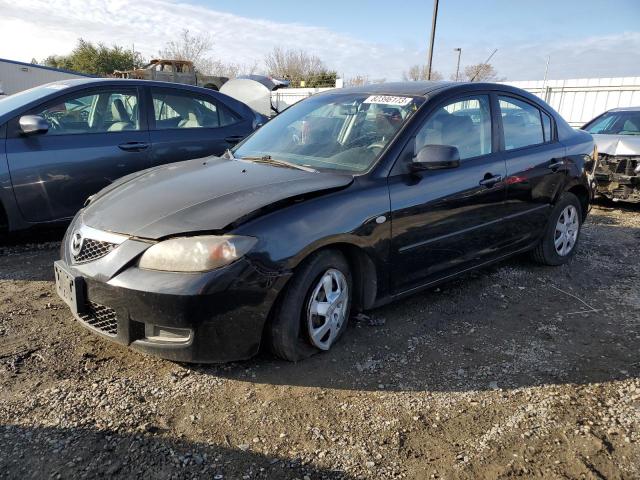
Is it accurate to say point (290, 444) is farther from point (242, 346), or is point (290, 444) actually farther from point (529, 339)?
point (529, 339)

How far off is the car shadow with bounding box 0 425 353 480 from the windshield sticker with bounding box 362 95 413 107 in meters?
2.46

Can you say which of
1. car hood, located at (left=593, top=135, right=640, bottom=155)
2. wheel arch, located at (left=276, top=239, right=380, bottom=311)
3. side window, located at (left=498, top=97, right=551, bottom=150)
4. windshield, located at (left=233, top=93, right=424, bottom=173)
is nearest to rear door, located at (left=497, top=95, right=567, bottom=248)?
side window, located at (left=498, top=97, right=551, bottom=150)

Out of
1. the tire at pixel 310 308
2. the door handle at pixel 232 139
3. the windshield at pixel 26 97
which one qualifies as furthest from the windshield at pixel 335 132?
the windshield at pixel 26 97

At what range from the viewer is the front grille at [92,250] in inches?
106

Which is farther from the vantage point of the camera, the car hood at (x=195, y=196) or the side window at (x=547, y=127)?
the side window at (x=547, y=127)

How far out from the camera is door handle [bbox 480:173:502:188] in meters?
3.75

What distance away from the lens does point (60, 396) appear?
8.38 feet

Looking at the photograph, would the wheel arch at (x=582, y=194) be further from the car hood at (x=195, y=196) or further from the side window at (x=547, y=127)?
the car hood at (x=195, y=196)

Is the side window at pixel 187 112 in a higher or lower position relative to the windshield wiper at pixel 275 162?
higher

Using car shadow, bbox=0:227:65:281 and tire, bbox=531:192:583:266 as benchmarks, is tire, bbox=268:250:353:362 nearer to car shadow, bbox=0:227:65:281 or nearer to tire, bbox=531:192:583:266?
car shadow, bbox=0:227:65:281

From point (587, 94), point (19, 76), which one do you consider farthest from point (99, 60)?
point (587, 94)

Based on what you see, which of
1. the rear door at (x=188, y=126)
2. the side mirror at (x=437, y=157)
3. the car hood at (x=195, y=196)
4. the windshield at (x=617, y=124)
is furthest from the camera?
the windshield at (x=617, y=124)

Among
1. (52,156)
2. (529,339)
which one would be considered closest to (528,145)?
(529,339)

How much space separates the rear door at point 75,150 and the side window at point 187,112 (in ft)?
0.69
